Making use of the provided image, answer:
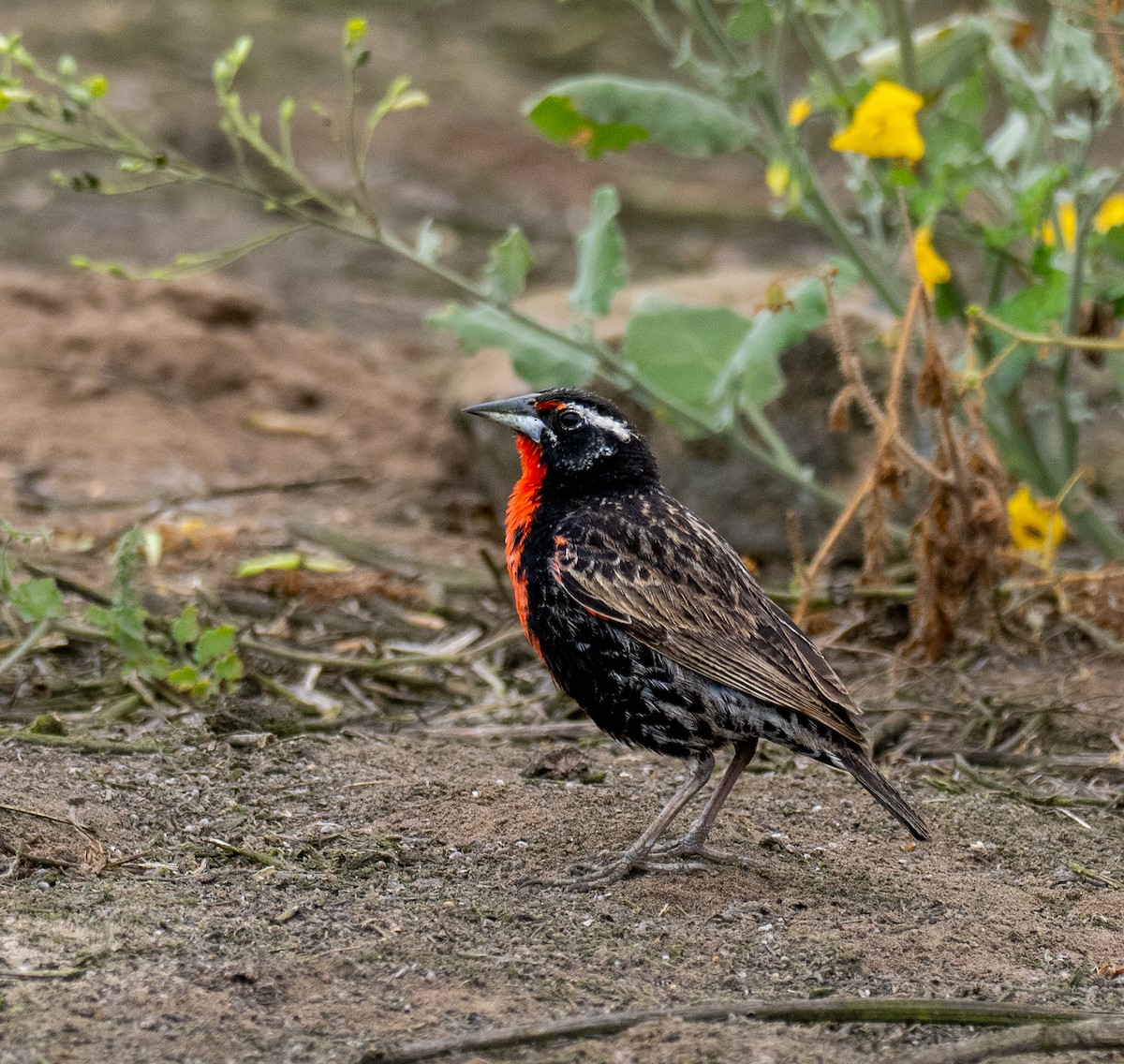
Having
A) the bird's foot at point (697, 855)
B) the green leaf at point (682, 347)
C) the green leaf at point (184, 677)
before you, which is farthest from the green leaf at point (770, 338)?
the green leaf at point (184, 677)

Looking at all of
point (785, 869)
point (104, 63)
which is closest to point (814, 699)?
point (785, 869)

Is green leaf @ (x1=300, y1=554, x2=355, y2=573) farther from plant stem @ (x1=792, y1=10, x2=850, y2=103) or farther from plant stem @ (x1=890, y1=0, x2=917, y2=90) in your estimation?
plant stem @ (x1=890, y1=0, x2=917, y2=90)

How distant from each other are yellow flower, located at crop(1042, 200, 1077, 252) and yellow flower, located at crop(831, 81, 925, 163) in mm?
982

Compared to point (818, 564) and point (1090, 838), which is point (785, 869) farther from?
point (818, 564)

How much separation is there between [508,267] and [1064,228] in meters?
2.33

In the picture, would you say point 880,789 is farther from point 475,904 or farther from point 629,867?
point 475,904

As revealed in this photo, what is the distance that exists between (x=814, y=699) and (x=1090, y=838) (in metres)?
A: 1.07

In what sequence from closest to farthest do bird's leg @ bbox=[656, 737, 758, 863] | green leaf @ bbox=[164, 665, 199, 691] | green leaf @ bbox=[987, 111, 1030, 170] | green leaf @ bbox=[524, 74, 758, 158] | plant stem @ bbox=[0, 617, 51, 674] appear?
bird's leg @ bbox=[656, 737, 758, 863] → plant stem @ bbox=[0, 617, 51, 674] → green leaf @ bbox=[164, 665, 199, 691] → green leaf @ bbox=[524, 74, 758, 158] → green leaf @ bbox=[987, 111, 1030, 170]

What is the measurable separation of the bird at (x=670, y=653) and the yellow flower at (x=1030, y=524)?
1.70 metres

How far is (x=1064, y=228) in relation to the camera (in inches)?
255

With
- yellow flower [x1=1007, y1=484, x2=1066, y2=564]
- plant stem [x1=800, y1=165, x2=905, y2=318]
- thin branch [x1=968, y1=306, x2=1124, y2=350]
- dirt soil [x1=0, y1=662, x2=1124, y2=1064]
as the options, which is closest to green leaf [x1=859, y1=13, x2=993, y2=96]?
plant stem [x1=800, y1=165, x2=905, y2=318]

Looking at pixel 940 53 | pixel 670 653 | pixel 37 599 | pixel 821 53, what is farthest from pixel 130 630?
pixel 940 53

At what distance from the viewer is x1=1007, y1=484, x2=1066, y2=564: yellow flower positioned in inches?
233

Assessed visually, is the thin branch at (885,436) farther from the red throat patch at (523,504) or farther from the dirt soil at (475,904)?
the red throat patch at (523,504)
